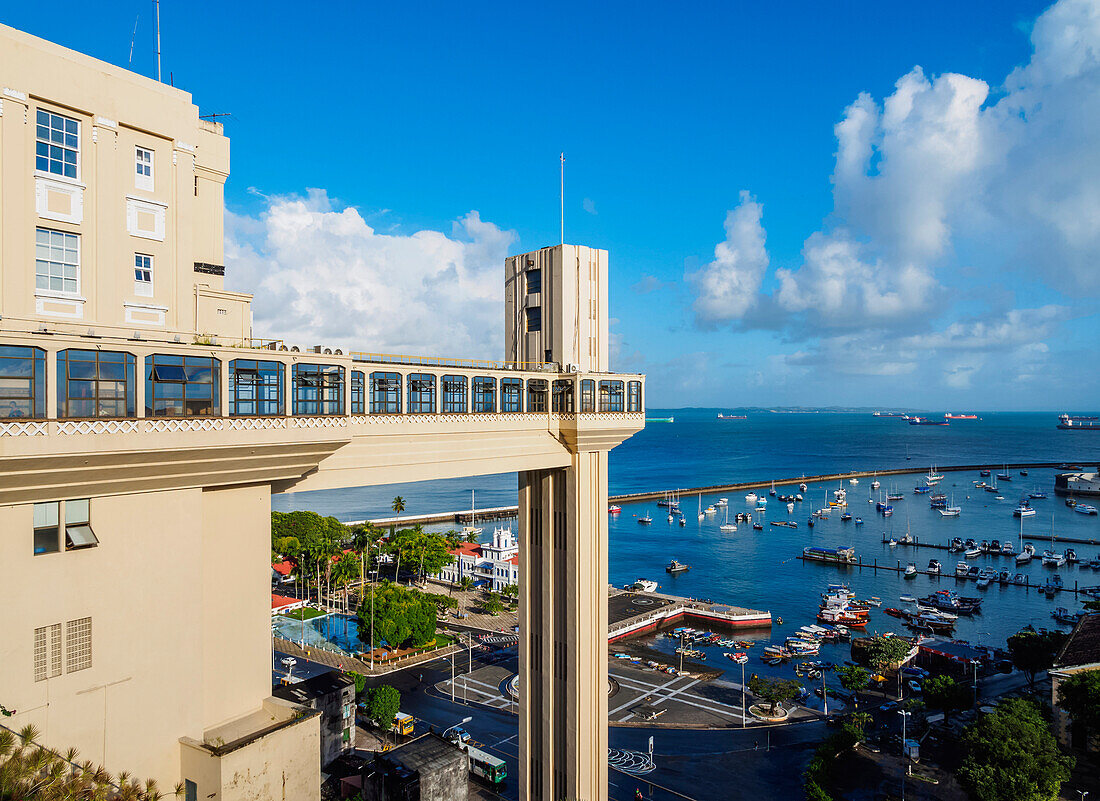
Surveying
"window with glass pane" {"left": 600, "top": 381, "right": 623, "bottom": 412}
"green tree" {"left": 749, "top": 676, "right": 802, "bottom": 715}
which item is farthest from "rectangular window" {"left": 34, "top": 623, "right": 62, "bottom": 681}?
"green tree" {"left": 749, "top": 676, "right": 802, "bottom": 715}

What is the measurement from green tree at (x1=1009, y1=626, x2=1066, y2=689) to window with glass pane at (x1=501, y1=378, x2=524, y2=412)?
201 feet

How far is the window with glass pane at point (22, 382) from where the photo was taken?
15.1 m

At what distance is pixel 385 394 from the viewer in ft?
82.4

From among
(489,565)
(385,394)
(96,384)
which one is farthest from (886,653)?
(96,384)

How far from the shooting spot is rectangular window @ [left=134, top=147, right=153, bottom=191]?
784 inches

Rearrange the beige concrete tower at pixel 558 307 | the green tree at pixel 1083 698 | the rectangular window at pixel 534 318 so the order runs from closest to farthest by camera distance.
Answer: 1. the beige concrete tower at pixel 558 307
2. the rectangular window at pixel 534 318
3. the green tree at pixel 1083 698

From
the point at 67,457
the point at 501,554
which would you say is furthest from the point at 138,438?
the point at 501,554

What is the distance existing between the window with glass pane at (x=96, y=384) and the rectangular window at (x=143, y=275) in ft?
12.9

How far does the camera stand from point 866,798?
151ft

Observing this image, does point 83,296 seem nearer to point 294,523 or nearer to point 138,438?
point 138,438

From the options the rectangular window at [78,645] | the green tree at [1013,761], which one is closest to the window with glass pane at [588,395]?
the rectangular window at [78,645]

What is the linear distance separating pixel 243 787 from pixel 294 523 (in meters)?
100

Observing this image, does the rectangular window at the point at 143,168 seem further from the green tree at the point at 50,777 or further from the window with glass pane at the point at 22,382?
the green tree at the point at 50,777

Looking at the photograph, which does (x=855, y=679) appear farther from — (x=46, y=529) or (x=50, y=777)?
(x=46, y=529)
